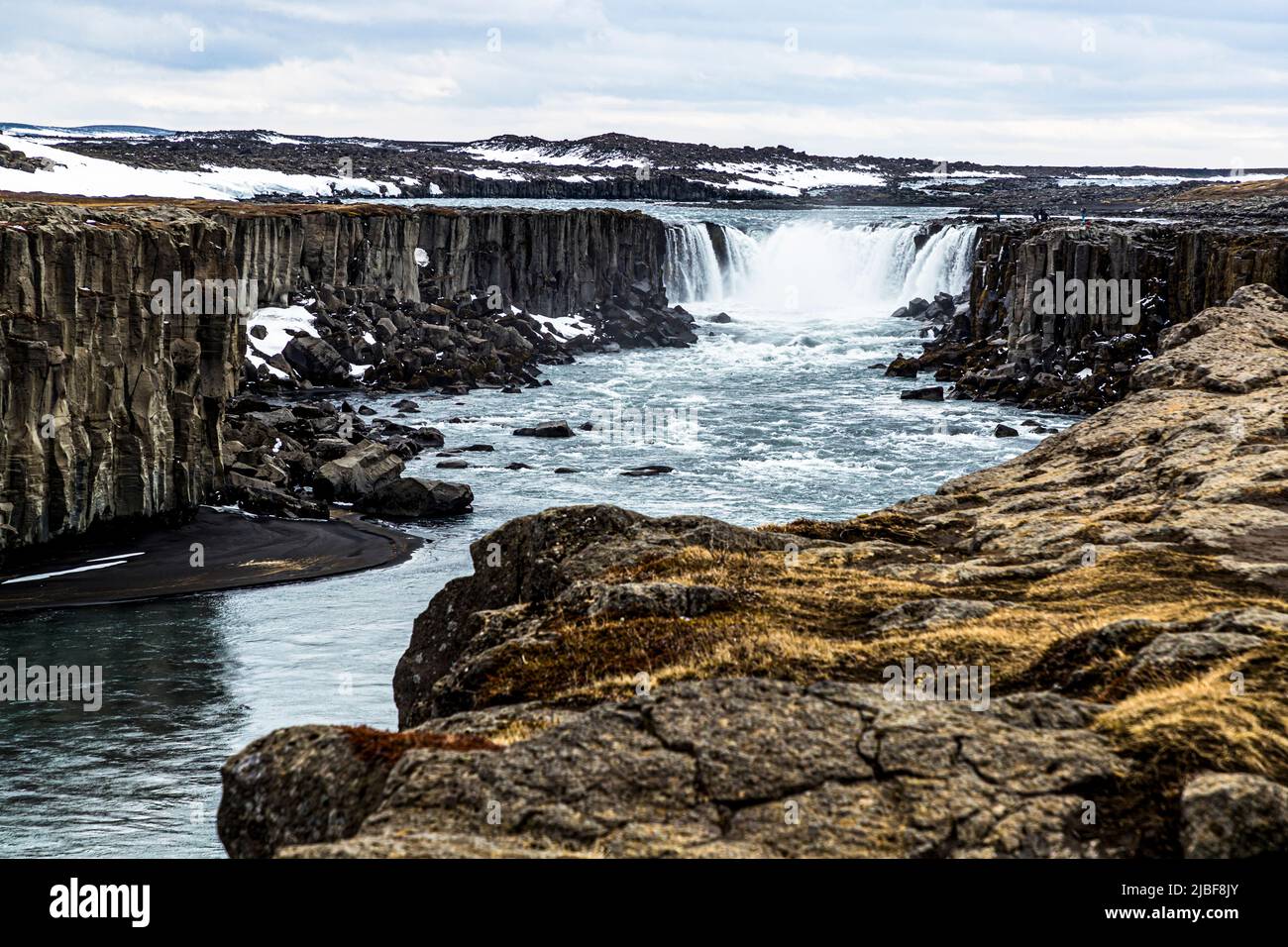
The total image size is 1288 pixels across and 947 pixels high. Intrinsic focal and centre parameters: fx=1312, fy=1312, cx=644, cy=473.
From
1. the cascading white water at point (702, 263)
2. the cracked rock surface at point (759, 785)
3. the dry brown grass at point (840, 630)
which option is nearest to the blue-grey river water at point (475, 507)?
the cascading white water at point (702, 263)

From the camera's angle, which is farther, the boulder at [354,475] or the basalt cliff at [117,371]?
the boulder at [354,475]

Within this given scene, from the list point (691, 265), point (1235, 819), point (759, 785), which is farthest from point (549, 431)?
point (691, 265)

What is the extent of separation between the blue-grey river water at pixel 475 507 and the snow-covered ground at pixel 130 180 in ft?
187

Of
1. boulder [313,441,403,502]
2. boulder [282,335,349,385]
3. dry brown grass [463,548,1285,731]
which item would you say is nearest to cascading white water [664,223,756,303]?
boulder [282,335,349,385]

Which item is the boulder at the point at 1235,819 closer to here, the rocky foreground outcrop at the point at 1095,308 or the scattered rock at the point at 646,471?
the scattered rock at the point at 646,471

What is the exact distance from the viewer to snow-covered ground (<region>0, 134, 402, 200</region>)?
116 meters

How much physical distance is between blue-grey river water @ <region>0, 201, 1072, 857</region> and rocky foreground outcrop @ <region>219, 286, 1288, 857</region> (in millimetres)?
7889

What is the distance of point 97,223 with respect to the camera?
45.3m

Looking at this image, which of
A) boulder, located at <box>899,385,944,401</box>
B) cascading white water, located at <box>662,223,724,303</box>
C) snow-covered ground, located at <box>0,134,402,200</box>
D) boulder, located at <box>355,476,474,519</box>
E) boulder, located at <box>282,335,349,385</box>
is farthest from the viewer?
cascading white water, located at <box>662,223,724,303</box>

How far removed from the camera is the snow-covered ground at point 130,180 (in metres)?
116

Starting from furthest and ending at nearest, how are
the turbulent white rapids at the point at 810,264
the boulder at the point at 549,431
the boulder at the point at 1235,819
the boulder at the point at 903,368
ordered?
1. the turbulent white rapids at the point at 810,264
2. the boulder at the point at 903,368
3. the boulder at the point at 549,431
4. the boulder at the point at 1235,819

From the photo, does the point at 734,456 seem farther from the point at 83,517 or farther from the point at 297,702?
the point at 297,702

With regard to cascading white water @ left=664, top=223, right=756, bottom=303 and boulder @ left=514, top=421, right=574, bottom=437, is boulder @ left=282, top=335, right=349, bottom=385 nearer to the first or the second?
boulder @ left=514, top=421, right=574, bottom=437
